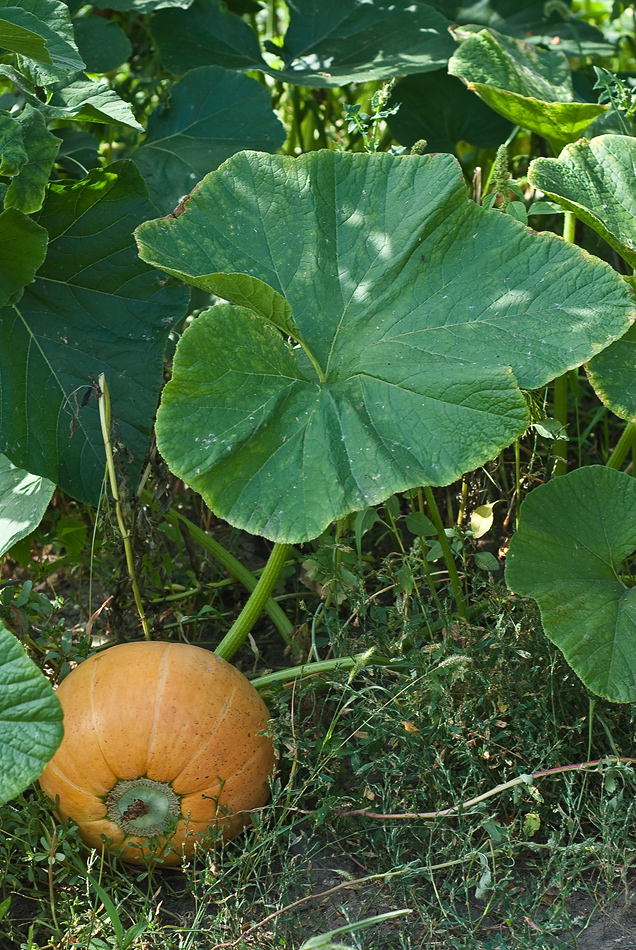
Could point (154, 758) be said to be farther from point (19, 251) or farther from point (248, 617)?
point (19, 251)

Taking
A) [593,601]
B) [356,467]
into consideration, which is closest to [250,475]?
[356,467]

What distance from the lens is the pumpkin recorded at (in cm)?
162

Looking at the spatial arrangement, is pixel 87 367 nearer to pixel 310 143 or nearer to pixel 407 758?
pixel 407 758

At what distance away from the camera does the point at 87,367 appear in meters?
2.01

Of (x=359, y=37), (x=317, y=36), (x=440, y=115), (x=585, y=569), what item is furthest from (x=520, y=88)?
(x=585, y=569)

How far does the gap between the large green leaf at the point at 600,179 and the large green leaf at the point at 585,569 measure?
0.55m

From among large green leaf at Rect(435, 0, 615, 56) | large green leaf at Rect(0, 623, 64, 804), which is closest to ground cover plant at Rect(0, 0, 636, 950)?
large green leaf at Rect(0, 623, 64, 804)

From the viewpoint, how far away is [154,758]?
1.62 metres

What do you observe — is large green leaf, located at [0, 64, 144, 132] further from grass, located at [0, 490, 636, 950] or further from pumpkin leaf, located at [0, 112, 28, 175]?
grass, located at [0, 490, 636, 950]

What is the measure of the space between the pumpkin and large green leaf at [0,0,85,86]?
125cm

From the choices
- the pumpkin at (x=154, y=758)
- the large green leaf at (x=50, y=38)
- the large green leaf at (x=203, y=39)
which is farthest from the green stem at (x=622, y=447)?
the large green leaf at (x=203, y=39)

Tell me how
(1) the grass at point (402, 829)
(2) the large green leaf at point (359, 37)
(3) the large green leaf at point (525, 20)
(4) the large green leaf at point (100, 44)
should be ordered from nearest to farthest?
(1) the grass at point (402, 829)
(4) the large green leaf at point (100, 44)
(2) the large green leaf at point (359, 37)
(3) the large green leaf at point (525, 20)

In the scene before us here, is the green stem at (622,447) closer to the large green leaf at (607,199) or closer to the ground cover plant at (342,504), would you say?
the ground cover plant at (342,504)

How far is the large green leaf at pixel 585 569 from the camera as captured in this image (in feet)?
5.24
